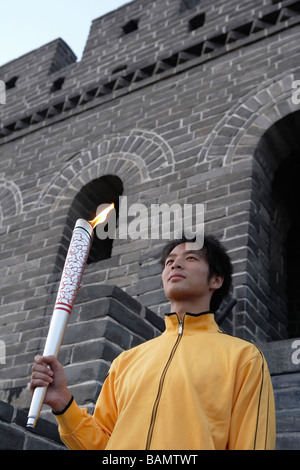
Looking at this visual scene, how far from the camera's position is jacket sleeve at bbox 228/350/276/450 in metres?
1.96

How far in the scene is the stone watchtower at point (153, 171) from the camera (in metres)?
4.04

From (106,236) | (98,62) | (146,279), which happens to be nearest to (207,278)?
(146,279)

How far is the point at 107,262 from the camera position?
600cm

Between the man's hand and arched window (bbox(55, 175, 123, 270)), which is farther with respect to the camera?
arched window (bbox(55, 175, 123, 270))

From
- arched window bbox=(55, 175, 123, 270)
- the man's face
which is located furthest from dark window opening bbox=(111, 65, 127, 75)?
the man's face

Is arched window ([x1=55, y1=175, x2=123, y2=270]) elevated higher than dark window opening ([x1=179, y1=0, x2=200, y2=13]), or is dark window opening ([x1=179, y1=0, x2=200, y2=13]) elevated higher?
dark window opening ([x1=179, y1=0, x2=200, y2=13])

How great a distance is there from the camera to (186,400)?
2068 mm

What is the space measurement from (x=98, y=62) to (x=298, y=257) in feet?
14.6

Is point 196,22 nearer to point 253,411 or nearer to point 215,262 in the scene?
point 215,262

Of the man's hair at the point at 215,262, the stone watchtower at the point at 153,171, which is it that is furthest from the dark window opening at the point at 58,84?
the man's hair at the point at 215,262

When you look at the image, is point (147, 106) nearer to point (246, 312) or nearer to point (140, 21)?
point (140, 21)

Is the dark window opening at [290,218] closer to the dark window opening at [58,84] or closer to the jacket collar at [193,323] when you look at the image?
the jacket collar at [193,323]

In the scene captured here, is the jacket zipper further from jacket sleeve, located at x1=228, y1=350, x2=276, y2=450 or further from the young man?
jacket sleeve, located at x1=228, y1=350, x2=276, y2=450

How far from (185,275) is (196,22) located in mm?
6634
